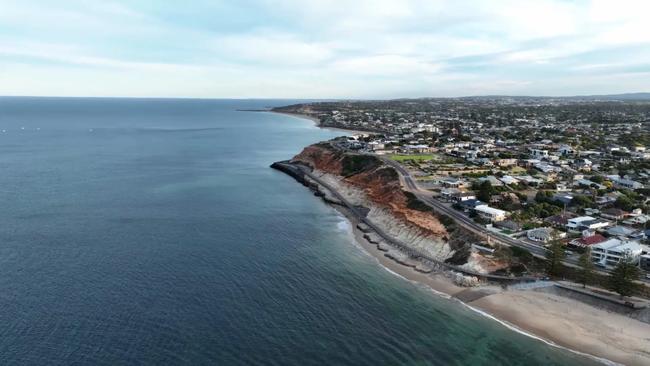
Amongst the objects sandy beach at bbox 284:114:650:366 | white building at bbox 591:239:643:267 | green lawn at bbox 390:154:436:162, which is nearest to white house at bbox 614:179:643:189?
white building at bbox 591:239:643:267

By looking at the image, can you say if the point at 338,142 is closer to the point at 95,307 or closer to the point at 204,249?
the point at 204,249

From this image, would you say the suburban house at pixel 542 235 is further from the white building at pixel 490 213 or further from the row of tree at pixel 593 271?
the white building at pixel 490 213

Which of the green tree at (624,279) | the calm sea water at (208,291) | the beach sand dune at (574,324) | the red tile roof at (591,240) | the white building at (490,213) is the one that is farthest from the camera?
the white building at (490,213)

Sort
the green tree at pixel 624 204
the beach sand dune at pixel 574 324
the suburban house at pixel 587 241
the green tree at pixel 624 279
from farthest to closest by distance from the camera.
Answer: the green tree at pixel 624 204, the suburban house at pixel 587 241, the green tree at pixel 624 279, the beach sand dune at pixel 574 324

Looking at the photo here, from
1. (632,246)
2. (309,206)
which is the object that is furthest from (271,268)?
(632,246)

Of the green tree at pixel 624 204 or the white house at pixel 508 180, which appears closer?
the green tree at pixel 624 204

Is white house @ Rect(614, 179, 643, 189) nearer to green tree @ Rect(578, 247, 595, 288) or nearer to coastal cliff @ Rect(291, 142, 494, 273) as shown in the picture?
coastal cliff @ Rect(291, 142, 494, 273)

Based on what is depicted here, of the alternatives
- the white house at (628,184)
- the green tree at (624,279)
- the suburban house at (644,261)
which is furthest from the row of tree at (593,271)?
the white house at (628,184)

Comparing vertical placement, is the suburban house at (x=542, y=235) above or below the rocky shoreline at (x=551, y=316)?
above

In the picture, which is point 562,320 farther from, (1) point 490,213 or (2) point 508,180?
(2) point 508,180
